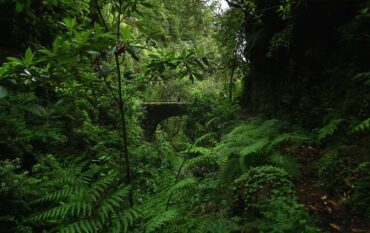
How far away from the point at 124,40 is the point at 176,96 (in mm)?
21446

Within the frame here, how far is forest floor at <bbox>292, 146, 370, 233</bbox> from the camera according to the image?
10.3 ft

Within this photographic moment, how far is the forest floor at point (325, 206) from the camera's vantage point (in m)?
3.14

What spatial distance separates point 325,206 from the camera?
353 cm

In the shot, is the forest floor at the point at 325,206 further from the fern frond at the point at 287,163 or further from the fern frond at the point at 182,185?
the fern frond at the point at 182,185

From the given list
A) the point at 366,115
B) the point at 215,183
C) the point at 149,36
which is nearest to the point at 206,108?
the point at 366,115

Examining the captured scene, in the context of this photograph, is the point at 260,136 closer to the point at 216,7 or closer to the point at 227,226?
the point at 227,226

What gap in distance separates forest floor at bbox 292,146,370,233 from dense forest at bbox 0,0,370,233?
2 centimetres

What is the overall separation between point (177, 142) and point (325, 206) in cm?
251

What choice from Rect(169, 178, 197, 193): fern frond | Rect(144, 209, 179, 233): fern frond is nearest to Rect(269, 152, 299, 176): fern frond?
Rect(169, 178, 197, 193): fern frond

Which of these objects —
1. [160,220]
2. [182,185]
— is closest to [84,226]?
[160,220]

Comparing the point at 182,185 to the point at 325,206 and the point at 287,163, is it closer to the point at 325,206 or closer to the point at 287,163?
the point at 287,163

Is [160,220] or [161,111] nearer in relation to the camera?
[160,220]

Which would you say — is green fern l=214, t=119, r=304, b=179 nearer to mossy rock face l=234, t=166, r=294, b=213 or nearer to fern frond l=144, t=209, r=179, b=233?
mossy rock face l=234, t=166, r=294, b=213

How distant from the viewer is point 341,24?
20.5ft
